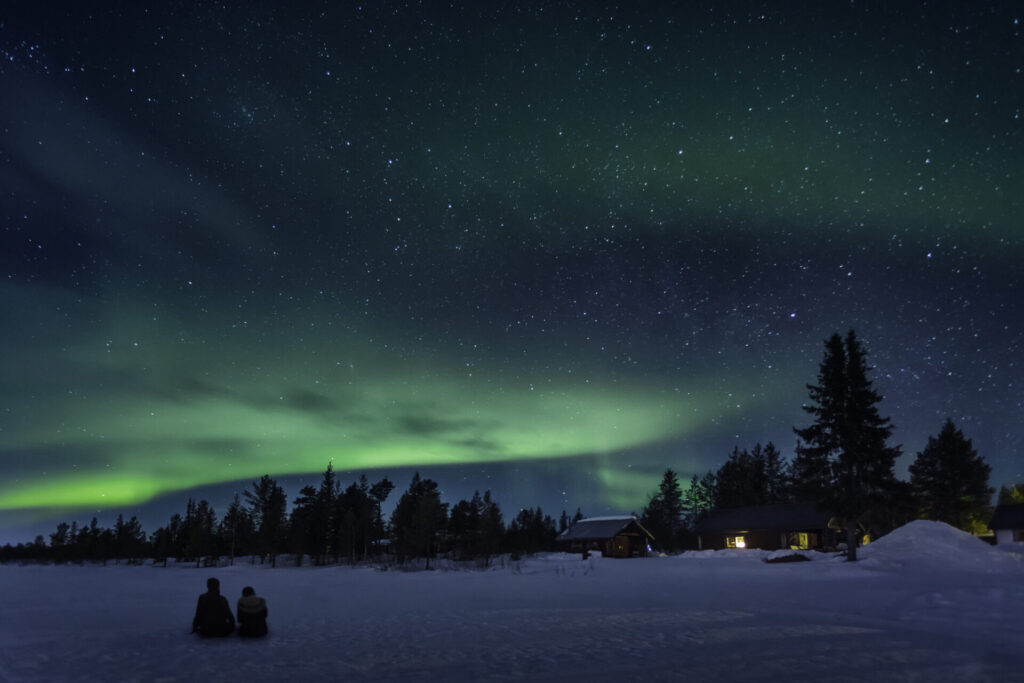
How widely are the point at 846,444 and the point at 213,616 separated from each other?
3882 centimetres

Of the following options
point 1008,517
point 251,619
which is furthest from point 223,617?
point 1008,517

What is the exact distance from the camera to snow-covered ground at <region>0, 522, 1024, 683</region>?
8.52 m

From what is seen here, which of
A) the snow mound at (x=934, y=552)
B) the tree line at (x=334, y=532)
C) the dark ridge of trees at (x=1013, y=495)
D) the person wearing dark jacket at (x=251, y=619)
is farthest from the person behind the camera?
the dark ridge of trees at (x=1013, y=495)

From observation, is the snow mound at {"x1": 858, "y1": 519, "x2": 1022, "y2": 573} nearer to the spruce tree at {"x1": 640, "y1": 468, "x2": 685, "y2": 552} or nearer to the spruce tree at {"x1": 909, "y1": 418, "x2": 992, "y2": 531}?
the spruce tree at {"x1": 909, "y1": 418, "x2": 992, "y2": 531}

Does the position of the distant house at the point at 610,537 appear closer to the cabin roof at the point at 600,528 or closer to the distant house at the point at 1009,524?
the cabin roof at the point at 600,528

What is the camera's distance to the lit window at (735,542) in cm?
6656

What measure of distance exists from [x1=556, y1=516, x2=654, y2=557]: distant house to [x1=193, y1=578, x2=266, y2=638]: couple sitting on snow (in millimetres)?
59452

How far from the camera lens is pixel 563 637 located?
1155 cm

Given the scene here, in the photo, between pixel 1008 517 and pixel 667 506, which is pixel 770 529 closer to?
pixel 1008 517

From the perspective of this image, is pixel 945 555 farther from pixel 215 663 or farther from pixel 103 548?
pixel 103 548

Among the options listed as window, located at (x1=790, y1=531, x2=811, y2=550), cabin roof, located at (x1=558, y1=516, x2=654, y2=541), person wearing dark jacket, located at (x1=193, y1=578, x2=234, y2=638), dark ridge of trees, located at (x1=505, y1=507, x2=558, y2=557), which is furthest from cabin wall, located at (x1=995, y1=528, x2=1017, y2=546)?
person wearing dark jacket, located at (x1=193, y1=578, x2=234, y2=638)

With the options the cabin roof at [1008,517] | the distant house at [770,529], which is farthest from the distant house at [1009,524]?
the distant house at [770,529]

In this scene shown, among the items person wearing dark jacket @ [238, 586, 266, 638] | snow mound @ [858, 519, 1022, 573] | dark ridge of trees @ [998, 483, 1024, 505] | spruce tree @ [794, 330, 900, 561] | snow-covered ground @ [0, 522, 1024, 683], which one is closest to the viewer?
snow-covered ground @ [0, 522, 1024, 683]

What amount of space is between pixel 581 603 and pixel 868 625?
26.3 ft
